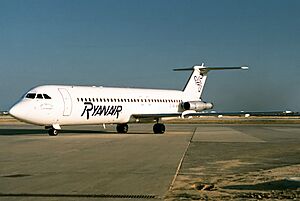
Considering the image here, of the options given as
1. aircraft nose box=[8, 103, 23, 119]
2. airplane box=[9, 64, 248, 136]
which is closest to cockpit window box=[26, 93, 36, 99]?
airplane box=[9, 64, 248, 136]

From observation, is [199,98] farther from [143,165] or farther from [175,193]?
[175,193]

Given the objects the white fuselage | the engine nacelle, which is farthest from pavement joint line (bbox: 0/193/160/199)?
the engine nacelle

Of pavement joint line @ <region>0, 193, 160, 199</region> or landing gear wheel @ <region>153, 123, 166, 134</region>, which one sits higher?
landing gear wheel @ <region>153, 123, 166, 134</region>

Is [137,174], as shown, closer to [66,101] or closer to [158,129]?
[66,101]

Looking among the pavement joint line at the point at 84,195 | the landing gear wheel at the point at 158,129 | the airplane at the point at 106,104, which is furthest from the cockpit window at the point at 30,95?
the pavement joint line at the point at 84,195

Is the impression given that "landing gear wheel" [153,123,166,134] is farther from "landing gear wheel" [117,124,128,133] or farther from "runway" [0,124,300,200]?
"runway" [0,124,300,200]

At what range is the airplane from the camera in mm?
23875

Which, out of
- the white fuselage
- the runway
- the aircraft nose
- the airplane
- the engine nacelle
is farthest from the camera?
the engine nacelle

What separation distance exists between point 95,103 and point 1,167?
15.6m

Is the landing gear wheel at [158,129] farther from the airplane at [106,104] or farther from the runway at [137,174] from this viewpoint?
the runway at [137,174]

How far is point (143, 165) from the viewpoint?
11430mm

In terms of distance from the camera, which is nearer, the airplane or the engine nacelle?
the airplane

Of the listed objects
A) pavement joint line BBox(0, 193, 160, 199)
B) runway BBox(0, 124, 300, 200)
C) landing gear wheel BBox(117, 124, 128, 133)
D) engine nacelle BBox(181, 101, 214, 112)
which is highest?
engine nacelle BBox(181, 101, 214, 112)

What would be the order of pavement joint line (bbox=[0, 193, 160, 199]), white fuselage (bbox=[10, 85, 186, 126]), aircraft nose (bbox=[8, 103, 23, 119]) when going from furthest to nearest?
white fuselage (bbox=[10, 85, 186, 126])
aircraft nose (bbox=[8, 103, 23, 119])
pavement joint line (bbox=[0, 193, 160, 199])
